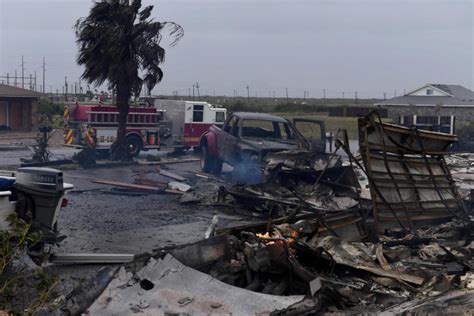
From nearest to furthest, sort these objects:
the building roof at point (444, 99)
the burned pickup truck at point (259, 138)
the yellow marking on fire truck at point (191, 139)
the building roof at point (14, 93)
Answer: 1. the burned pickup truck at point (259, 138)
2. the yellow marking on fire truck at point (191, 139)
3. the building roof at point (14, 93)
4. the building roof at point (444, 99)

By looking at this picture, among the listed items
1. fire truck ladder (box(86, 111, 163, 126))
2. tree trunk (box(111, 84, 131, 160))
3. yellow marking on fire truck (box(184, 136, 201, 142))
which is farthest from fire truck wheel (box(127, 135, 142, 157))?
yellow marking on fire truck (box(184, 136, 201, 142))

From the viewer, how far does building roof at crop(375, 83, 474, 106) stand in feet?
176

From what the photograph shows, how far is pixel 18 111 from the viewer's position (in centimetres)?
3847

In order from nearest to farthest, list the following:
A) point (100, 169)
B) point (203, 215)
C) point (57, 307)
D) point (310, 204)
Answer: point (57, 307) < point (310, 204) < point (203, 215) < point (100, 169)

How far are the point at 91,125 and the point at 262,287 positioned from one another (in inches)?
671

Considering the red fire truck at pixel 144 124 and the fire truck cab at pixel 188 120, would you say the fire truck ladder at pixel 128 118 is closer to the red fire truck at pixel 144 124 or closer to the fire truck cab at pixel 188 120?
the red fire truck at pixel 144 124

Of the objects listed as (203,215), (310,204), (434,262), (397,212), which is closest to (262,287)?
(434,262)

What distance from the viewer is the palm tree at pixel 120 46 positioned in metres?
21.7

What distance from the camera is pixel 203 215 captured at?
14.1m

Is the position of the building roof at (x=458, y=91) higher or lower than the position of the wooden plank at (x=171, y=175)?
higher

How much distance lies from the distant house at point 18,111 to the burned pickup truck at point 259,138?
22.2 m

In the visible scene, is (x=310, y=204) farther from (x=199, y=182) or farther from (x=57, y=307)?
(x=57, y=307)

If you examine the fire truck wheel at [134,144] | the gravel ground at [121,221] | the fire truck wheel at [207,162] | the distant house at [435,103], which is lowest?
the gravel ground at [121,221]

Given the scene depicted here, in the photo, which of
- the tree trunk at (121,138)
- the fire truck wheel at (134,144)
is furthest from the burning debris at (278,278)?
the fire truck wheel at (134,144)
